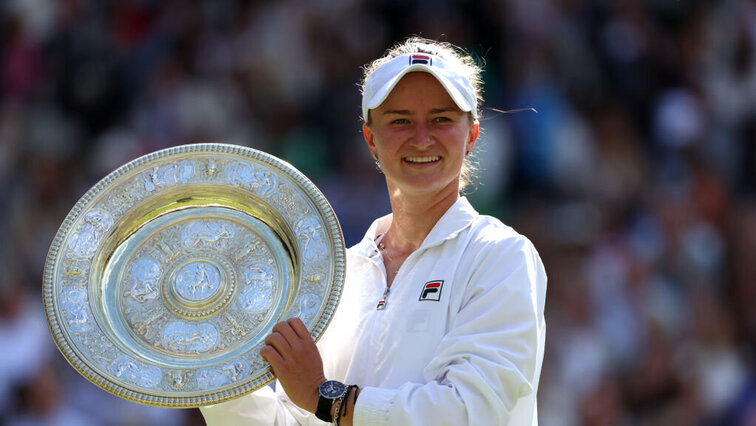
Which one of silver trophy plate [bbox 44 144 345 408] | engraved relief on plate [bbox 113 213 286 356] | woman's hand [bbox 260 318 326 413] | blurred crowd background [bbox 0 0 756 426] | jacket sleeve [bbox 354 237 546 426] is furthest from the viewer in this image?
blurred crowd background [bbox 0 0 756 426]

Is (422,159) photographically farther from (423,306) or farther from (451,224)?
(423,306)

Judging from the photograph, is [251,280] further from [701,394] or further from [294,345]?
[701,394]

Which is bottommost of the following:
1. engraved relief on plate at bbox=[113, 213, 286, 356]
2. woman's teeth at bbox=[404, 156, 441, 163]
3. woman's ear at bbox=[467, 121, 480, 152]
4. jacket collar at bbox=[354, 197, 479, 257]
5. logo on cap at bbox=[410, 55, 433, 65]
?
engraved relief on plate at bbox=[113, 213, 286, 356]

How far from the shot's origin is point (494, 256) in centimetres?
268

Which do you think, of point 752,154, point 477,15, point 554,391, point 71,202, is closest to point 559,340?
point 554,391

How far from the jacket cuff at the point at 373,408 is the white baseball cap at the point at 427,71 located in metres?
0.74

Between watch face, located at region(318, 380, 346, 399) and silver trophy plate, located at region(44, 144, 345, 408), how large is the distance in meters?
0.12

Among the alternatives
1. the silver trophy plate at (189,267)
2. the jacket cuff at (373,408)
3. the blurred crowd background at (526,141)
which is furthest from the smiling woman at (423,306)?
the blurred crowd background at (526,141)

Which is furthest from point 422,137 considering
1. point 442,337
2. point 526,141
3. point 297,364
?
point 526,141

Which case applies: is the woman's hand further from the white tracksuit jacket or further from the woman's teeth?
the woman's teeth

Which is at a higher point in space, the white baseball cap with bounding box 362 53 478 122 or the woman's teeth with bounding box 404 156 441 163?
the white baseball cap with bounding box 362 53 478 122

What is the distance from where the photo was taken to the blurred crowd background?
5.84 metres

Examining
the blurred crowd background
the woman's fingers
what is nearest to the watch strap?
the woman's fingers

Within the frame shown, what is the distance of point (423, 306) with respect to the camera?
2.69 metres
